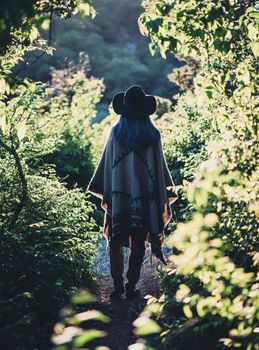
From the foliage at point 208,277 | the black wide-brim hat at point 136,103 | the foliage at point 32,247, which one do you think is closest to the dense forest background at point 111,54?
the foliage at point 32,247

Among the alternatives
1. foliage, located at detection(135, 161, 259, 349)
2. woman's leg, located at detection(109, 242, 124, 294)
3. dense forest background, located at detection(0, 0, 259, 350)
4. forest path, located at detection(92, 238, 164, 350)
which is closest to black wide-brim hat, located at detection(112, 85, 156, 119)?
dense forest background, located at detection(0, 0, 259, 350)

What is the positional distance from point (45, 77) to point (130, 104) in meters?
27.7

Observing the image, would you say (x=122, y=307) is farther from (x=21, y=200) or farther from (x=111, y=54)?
(x=111, y=54)

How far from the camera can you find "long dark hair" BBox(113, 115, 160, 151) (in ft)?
17.8

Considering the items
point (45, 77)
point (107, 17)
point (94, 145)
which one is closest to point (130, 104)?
point (94, 145)

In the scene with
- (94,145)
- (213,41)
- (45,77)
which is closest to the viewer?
(213,41)

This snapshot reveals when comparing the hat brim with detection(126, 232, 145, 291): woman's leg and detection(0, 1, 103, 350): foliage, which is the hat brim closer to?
detection(0, 1, 103, 350): foliage

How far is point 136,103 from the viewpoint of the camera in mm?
5395

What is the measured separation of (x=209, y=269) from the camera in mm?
2926

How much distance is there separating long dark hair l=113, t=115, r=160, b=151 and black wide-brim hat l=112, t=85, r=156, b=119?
6cm

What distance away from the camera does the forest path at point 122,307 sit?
477 centimetres

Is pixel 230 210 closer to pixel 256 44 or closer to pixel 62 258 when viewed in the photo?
pixel 256 44

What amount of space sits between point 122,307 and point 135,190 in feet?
4.07

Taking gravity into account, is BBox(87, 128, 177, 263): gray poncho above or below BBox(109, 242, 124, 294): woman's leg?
above
